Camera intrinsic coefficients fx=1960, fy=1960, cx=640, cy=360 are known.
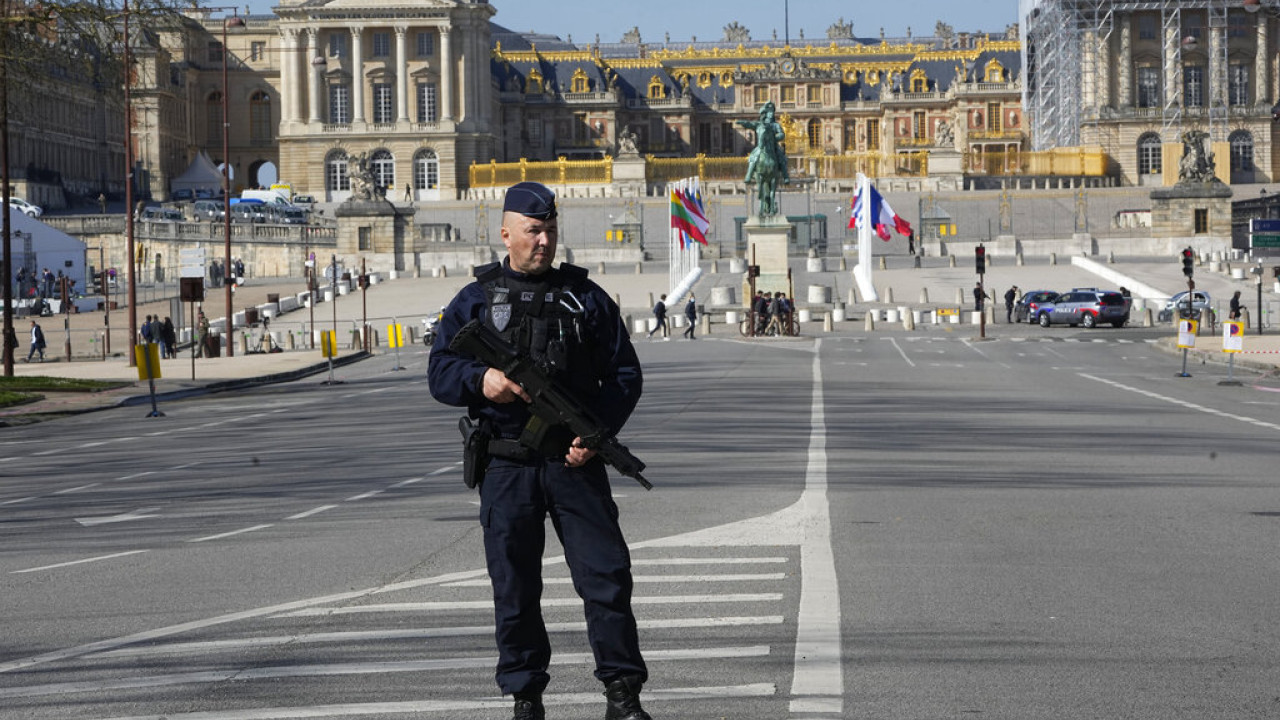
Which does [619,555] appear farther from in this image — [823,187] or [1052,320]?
[823,187]

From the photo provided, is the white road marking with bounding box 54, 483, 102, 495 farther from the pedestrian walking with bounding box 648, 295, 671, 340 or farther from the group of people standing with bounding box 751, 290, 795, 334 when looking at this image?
the pedestrian walking with bounding box 648, 295, 671, 340

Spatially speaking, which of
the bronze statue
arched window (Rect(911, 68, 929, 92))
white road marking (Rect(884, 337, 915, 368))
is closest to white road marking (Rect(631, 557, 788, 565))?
white road marking (Rect(884, 337, 915, 368))

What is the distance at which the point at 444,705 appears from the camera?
8.18 m

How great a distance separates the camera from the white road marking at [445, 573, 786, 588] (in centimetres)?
1144

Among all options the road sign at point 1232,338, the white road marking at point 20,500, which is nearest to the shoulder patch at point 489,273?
the white road marking at point 20,500

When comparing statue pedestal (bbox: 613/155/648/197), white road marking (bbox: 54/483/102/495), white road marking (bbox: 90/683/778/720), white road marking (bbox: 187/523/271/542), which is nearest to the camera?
white road marking (bbox: 90/683/778/720)

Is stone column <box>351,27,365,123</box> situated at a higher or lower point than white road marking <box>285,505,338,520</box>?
higher

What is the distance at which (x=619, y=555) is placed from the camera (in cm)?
754

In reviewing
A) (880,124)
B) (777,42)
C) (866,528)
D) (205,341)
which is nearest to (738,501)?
(866,528)

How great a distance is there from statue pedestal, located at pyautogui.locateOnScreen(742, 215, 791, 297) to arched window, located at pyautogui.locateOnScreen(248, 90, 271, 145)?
265 feet

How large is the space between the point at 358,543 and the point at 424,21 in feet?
403

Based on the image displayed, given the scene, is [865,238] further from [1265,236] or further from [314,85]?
[314,85]

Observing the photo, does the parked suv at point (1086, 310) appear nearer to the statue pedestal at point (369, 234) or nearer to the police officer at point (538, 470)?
the statue pedestal at point (369, 234)

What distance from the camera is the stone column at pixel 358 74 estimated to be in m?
133
